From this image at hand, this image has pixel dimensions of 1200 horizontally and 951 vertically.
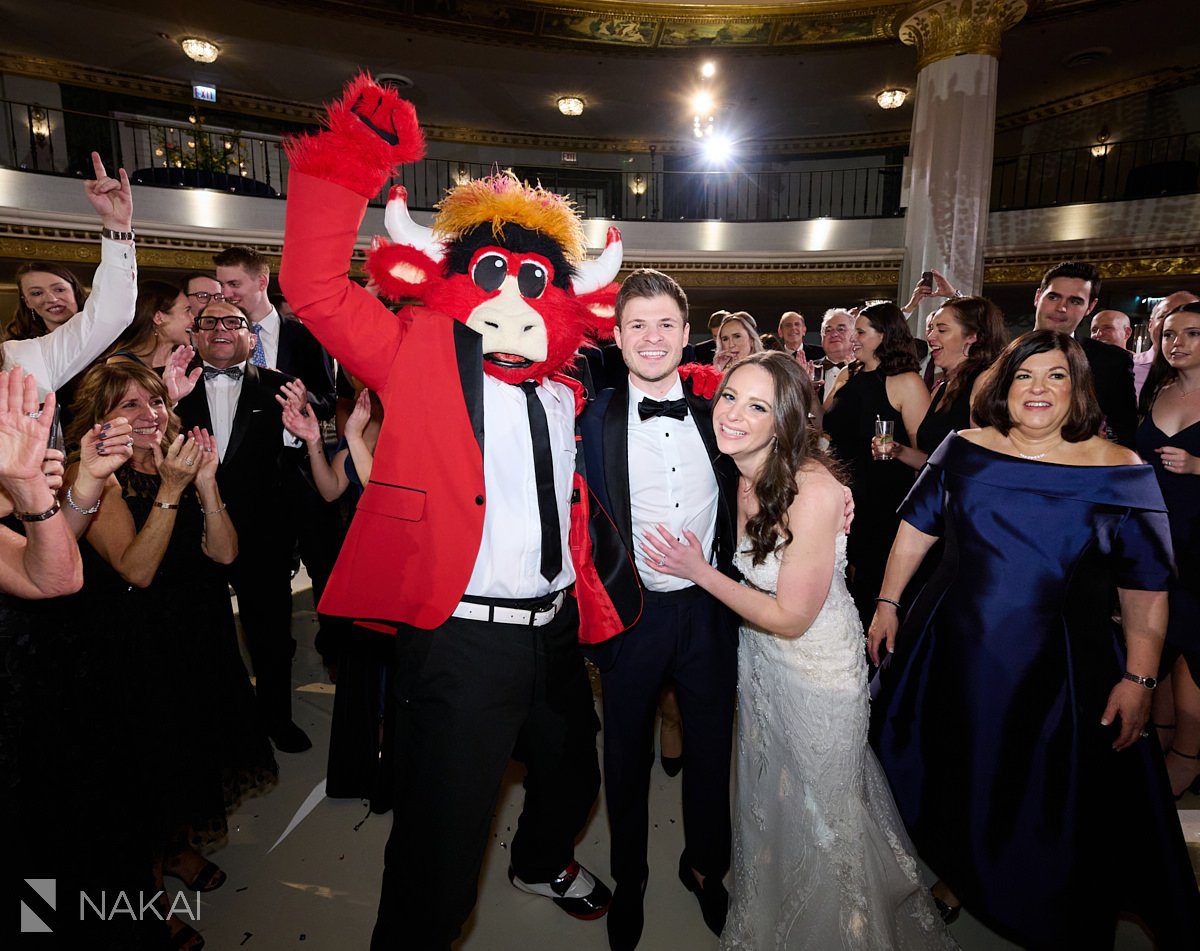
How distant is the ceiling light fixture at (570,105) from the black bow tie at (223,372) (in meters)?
10.6

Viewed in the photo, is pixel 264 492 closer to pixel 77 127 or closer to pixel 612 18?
pixel 612 18

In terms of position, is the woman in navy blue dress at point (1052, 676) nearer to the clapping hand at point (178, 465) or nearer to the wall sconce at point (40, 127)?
the clapping hand at point (178, 465)

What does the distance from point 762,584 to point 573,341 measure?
804 mm

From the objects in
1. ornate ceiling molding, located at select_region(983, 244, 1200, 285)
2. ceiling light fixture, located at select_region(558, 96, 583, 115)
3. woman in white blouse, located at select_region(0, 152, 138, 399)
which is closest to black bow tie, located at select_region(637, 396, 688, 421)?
woman in white blouse, located at select_region(0, 152, 138, 399)

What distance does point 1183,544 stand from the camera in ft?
7.95

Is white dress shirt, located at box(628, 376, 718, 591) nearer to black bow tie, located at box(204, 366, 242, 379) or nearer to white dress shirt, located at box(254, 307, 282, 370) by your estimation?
black bow tie, located at box(204, 366, 242, 379)

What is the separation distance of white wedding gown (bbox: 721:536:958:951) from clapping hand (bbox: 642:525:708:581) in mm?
217

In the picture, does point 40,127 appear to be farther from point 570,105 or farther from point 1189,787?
point 1189,787

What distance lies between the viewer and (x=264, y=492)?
2645 mm

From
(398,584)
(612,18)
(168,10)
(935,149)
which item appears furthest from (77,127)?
(398,584)

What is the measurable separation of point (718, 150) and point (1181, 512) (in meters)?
12.6

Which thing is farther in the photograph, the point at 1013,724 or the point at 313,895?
the point at 313,895

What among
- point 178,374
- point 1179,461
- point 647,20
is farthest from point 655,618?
point 647,20

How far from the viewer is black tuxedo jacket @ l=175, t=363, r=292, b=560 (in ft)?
8.28
